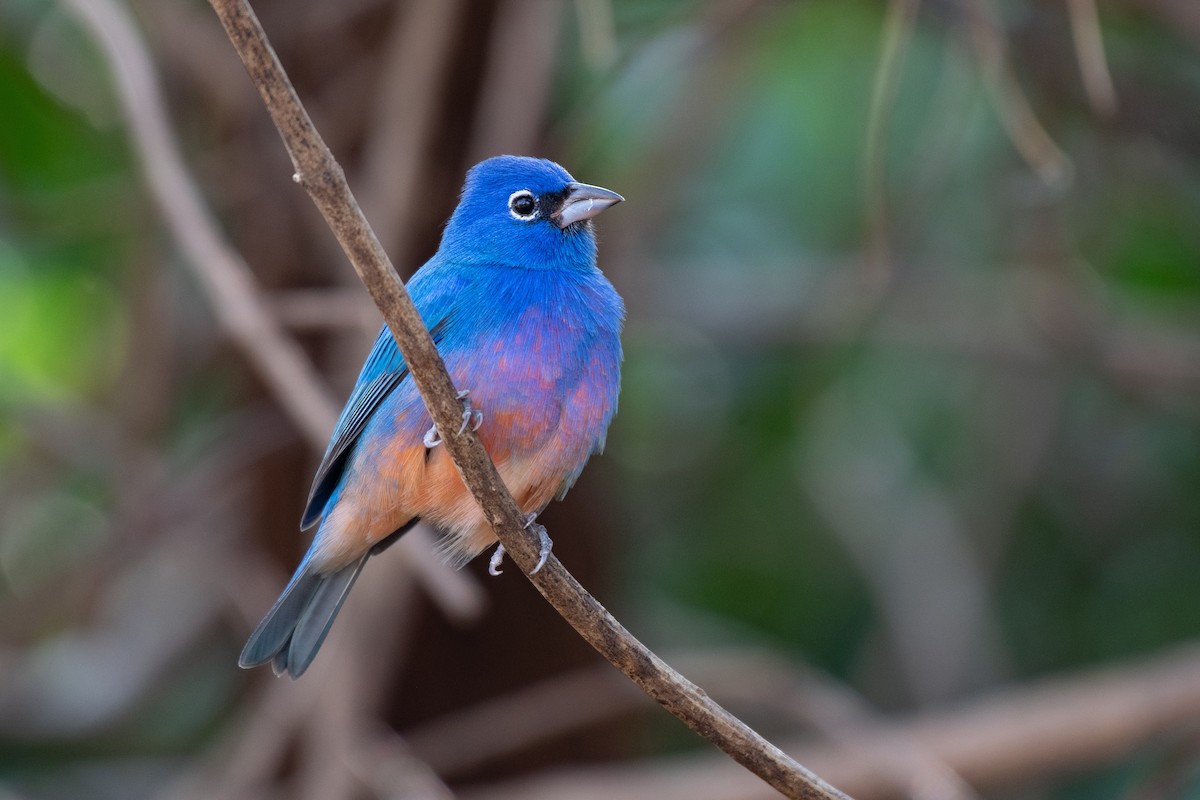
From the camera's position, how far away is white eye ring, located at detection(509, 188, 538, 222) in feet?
10.5

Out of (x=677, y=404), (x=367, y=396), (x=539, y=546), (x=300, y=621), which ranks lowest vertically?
(x=677, y=404)

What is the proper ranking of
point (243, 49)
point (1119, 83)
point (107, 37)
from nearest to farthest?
point (243, 49) < point (107, 37) < point (1119, 83)

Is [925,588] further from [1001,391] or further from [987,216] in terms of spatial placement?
[987,216]

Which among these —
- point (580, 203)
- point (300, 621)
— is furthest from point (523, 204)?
point (300, 621)

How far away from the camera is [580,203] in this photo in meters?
3.13

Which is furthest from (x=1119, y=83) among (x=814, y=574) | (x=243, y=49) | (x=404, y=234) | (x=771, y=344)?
(x=243, y=49)

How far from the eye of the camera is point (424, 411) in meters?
2.84

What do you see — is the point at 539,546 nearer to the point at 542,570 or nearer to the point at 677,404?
the point at 542,570

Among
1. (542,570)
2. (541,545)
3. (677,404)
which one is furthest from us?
(677,404)

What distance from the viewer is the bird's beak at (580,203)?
3.07 metres

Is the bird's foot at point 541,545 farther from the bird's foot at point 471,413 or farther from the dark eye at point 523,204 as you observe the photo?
the dark eye at point 523,204

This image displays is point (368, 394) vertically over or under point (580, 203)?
under

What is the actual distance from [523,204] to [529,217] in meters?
0.04

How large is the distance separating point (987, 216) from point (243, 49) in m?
5.61
